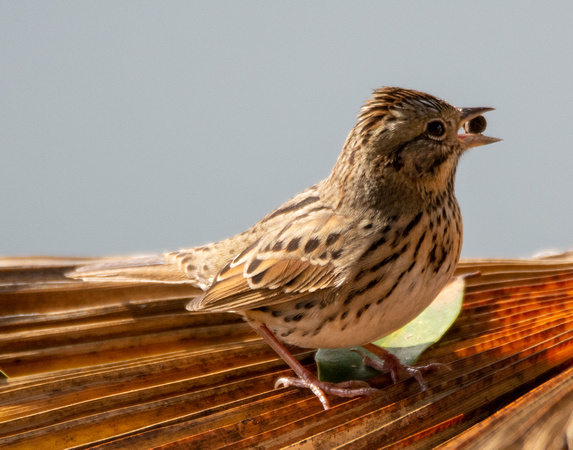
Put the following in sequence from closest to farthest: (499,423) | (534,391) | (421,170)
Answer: (499,423) < (534,391) < (421,170)

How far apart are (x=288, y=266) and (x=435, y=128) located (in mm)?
766

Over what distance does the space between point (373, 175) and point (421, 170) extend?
0.60 ft

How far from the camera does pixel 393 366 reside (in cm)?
269

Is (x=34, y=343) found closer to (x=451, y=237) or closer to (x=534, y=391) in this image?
(x=451, y=237)

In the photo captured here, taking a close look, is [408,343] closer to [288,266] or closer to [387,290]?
[387,290]

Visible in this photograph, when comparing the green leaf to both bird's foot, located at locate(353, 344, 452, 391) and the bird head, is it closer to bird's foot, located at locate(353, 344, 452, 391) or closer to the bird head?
bird's foot, located at locate(353, 344, 452, 391)

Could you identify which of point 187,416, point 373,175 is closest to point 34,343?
point 187,416

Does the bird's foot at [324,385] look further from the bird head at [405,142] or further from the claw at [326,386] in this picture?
the bird head at [405,142]

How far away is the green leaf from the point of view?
2770 millimetres

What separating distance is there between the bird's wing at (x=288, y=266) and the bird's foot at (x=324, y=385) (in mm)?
306

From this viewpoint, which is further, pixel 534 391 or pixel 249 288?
pixel 249 288

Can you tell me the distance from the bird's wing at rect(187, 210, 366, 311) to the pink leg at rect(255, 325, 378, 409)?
0.17 m

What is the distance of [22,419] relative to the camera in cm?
220

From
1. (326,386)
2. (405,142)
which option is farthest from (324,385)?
(405,142)
